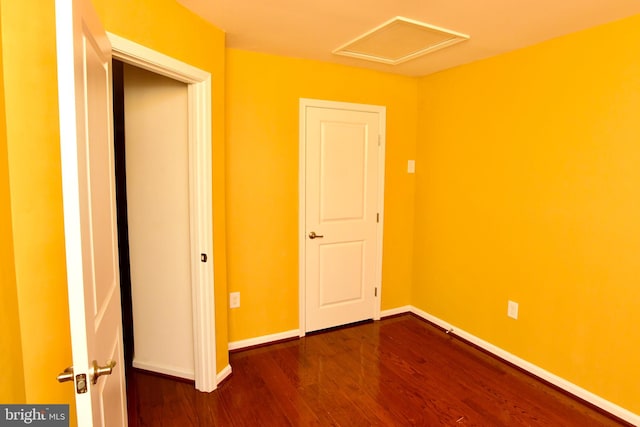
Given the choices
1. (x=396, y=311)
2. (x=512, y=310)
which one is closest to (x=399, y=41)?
(x=512, y=310)

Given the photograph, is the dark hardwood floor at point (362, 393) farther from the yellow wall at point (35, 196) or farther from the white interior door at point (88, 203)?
the yellow wall at point (35, 196)

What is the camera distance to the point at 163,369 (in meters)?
2.64

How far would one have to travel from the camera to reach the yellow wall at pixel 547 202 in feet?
7.22

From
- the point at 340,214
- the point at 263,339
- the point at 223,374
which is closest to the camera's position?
the point at 223,374

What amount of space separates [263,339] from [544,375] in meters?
2.10

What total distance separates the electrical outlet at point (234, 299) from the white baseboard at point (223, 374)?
1.52 ft

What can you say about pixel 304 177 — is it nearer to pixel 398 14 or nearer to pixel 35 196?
pixel 398 14

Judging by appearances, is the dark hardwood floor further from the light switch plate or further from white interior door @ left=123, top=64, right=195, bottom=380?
the light switch plate

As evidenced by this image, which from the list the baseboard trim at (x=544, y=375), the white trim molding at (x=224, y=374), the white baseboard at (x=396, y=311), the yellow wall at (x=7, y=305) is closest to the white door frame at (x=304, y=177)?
the white baseboard at (x=396, y=311)

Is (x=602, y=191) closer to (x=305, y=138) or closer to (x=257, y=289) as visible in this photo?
(x=305, y=138)

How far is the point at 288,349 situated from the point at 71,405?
1914mm

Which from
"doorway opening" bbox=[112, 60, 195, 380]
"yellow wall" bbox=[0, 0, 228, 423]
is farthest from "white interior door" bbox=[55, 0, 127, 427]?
"doorway opening" bbox=[112, 60, 195, 380]

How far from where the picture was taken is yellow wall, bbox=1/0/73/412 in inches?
41.7

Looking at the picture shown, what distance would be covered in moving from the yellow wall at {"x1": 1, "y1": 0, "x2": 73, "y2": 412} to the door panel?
6.93 feet
